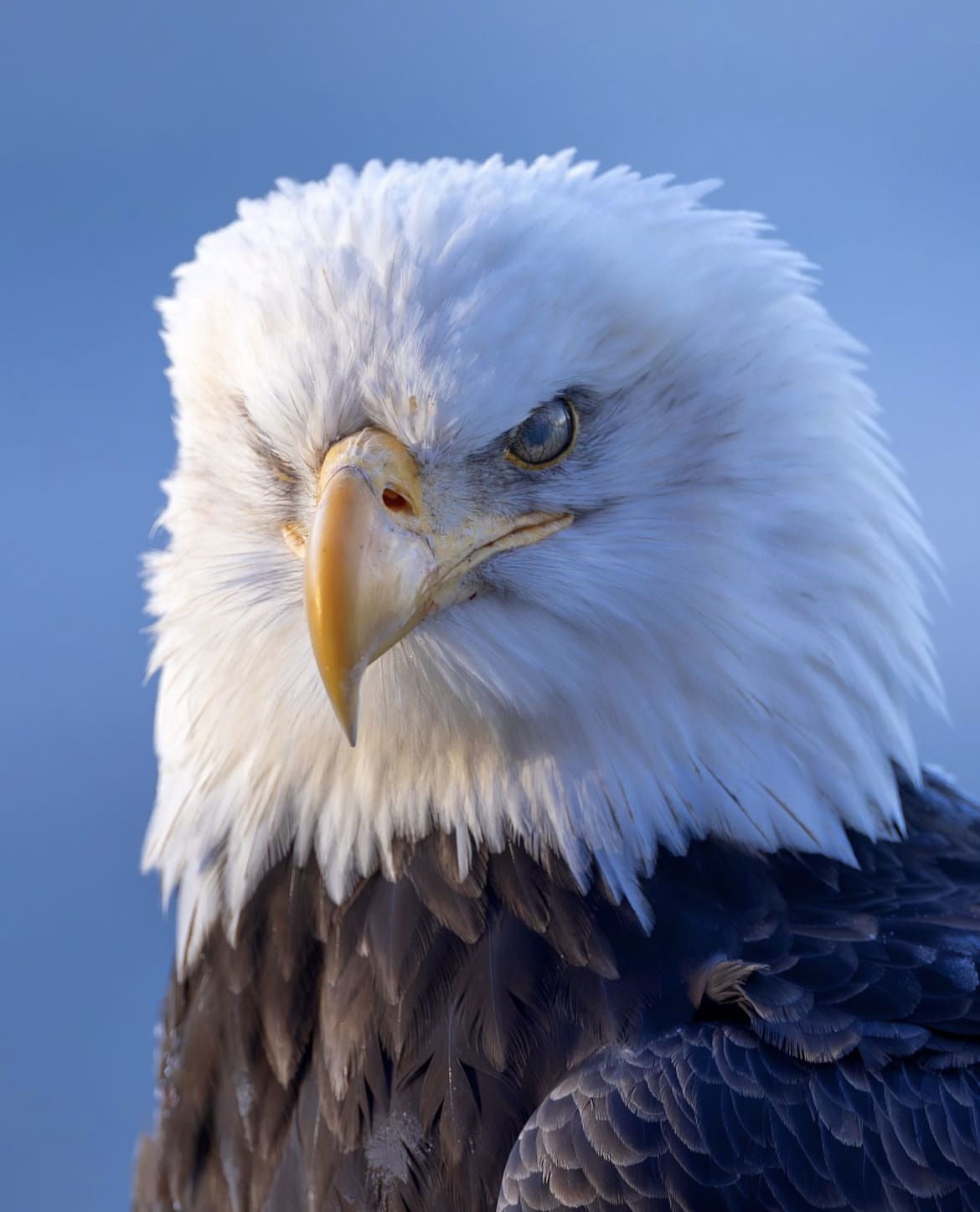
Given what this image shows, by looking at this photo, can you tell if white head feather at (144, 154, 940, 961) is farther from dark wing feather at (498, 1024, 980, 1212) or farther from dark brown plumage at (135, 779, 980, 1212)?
dark wing feather at (498, 1024, 980, 1212)

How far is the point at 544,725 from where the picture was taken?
1.42 metres

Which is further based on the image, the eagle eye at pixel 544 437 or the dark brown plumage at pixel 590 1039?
the eagle eye at pixel 544 437

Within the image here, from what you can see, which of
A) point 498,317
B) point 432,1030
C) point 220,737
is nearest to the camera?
point 498,317

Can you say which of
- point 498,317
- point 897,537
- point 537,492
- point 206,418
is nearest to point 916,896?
point 897,537

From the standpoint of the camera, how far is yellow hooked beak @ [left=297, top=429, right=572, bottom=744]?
4.00ft

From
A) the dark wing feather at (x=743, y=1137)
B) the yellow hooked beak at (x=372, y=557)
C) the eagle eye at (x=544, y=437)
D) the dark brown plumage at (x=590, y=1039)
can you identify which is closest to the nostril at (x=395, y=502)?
the yellow hooked beak at (x=372, y=557)

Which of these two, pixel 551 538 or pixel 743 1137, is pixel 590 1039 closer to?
pixel 743 1137

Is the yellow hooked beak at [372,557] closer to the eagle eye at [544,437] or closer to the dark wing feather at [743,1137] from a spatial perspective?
the eagle eye at [544,437]

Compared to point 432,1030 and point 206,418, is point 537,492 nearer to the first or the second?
point 206,418

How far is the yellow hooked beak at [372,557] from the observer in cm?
122

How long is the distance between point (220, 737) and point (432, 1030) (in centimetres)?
35

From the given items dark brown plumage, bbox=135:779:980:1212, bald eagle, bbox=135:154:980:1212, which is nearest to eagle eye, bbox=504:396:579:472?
bald eagle, bbox=135:154:980:1212

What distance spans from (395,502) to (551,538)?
0.17 m

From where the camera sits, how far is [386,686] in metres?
1.42
